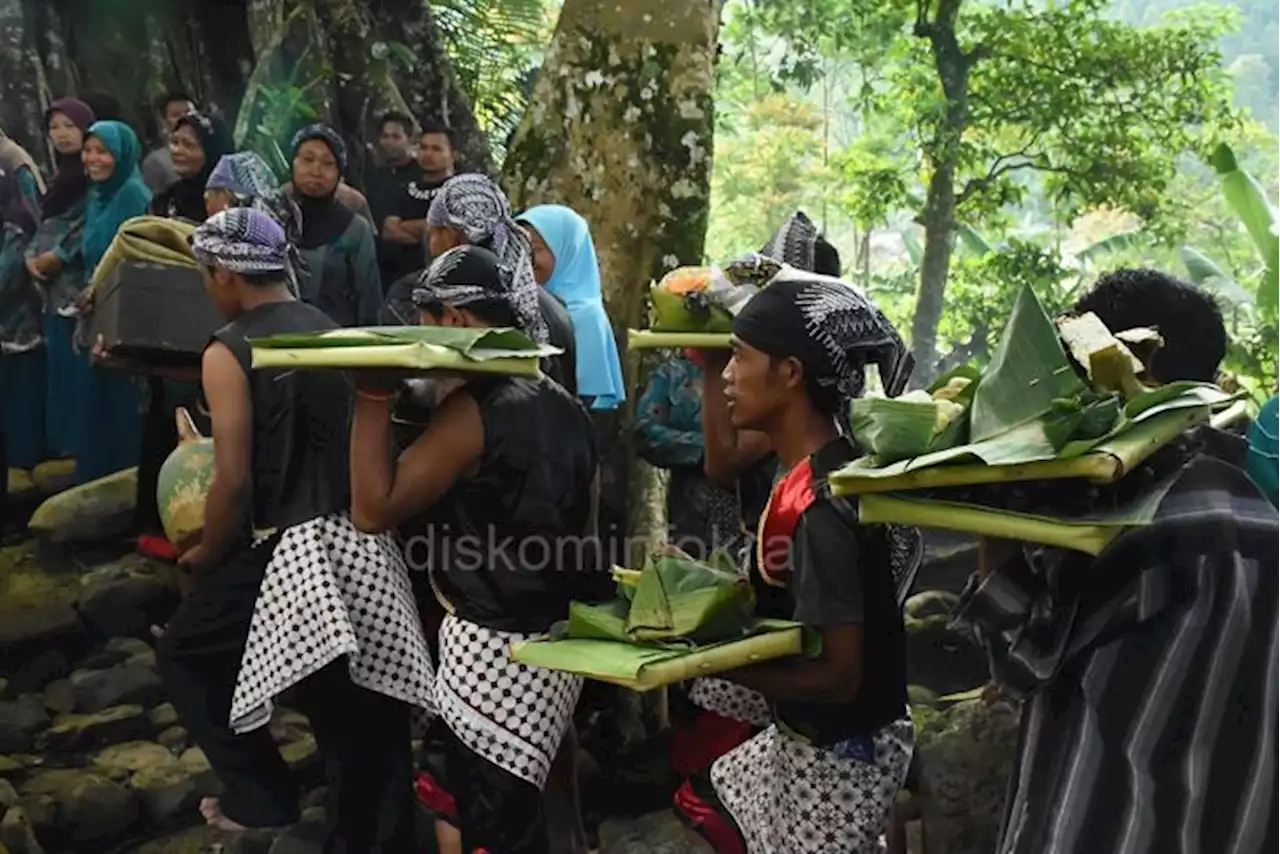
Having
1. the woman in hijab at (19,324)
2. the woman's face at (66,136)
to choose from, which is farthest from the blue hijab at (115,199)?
the woman in hijab at (19,324)

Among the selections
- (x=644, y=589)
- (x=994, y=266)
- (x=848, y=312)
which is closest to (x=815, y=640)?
(x=644, y=589)

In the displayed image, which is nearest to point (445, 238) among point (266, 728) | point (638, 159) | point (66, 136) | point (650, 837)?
point (266, 728)

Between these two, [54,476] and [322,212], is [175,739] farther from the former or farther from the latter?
[54,476]

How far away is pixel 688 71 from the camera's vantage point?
5105 mm

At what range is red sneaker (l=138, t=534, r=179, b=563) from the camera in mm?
5383

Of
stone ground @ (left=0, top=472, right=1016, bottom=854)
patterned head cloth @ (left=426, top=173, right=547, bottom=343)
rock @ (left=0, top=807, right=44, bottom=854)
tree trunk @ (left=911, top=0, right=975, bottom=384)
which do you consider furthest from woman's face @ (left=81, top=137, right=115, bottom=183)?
tree trunk @ (left=911, top=0, right=975, bottom=384)

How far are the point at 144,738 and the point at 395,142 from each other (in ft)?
11.0

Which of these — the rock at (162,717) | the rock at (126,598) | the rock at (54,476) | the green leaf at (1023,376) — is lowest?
the rock at (162,717)

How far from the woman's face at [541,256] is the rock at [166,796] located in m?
2.04

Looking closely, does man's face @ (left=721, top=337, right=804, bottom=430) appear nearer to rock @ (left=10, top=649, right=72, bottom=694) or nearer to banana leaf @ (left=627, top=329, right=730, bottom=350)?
banana leaf @ (left=627, top=329, right=730, bottom=350)

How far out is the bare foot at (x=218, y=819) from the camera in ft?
12.6

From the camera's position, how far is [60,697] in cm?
510

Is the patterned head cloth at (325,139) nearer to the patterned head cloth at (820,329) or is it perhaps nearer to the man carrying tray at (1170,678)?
the patterned head cloth at (820,329)

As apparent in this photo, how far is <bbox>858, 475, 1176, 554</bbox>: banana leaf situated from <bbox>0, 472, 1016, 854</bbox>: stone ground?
2.09 metres
